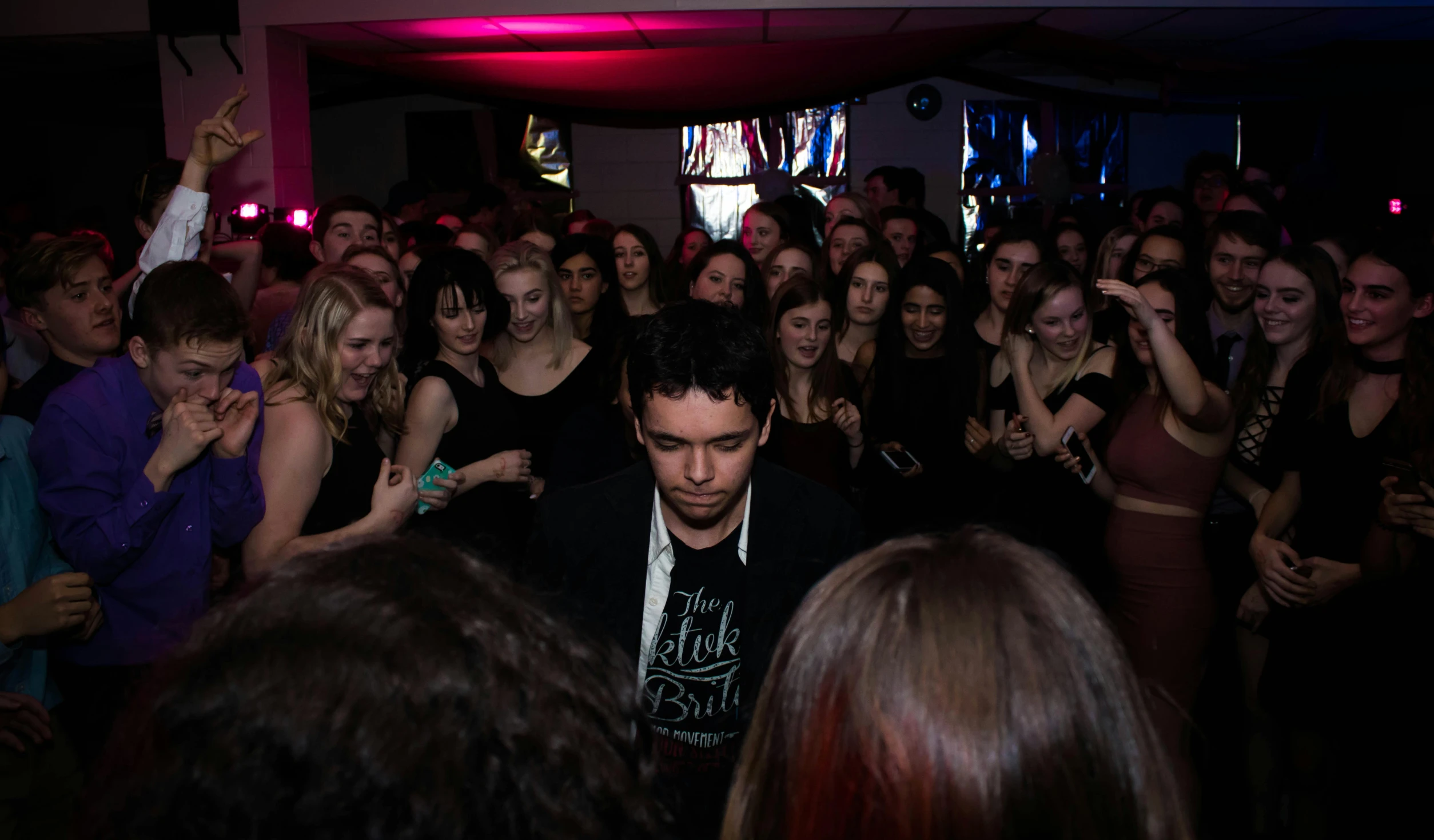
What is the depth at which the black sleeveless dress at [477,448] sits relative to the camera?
98.5 inches

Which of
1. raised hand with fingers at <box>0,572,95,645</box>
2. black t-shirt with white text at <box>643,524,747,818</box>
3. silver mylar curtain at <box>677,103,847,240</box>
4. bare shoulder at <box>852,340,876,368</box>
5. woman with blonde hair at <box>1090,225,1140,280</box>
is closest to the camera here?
black t-shirt with white text at <box>643,524,747,818</box>

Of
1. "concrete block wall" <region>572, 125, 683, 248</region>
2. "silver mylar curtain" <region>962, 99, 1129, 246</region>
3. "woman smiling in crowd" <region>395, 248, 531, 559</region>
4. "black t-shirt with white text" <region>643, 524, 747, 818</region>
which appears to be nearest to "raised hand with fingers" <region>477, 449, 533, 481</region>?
"woman smiling in crowd" <region>395, 248, 531, 559</region>

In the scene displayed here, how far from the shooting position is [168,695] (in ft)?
1.96

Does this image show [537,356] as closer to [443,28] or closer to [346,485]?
[346,485]

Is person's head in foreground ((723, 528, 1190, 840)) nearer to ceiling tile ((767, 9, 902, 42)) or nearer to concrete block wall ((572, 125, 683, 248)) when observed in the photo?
ceiling tile ((767, 9, 902, 42))

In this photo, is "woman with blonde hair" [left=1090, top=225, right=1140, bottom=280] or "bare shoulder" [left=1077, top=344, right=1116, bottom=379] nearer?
"bare shoulder" [left=1077, top=344, right=1116, bottom=379]

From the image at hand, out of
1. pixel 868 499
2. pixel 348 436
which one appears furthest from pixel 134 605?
pixel 868 499

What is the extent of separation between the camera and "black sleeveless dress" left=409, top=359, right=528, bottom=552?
2502 mm

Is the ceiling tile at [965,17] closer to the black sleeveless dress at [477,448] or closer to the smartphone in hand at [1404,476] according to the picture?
the smartphone in hand at [1404,476]

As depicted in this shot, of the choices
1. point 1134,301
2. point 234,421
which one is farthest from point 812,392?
point 234,421

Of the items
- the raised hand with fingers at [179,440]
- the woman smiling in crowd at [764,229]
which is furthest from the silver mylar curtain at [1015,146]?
the raised hand with fingers at [179,440]

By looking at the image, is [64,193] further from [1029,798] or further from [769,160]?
[1029,798]

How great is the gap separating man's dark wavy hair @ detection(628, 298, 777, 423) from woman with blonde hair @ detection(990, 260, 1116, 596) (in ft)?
4.85

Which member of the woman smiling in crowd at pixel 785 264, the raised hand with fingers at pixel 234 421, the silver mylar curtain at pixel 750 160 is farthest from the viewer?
the silver mylar curtain at pixel 750 160
